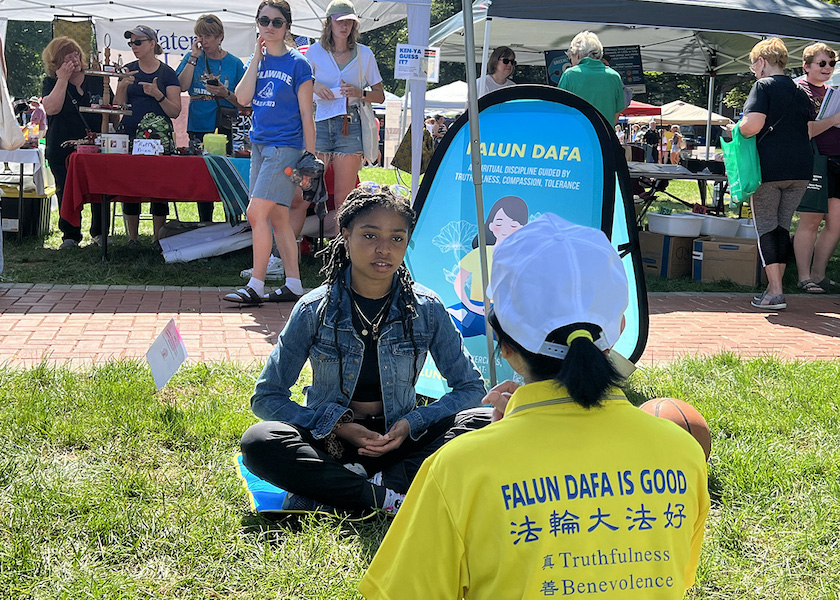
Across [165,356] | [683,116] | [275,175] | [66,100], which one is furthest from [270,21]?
[683,116]

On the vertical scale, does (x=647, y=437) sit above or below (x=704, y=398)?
above

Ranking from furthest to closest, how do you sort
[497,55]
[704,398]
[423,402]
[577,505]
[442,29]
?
[442,29], [497,55], [704,398], [423,402], [577,505]

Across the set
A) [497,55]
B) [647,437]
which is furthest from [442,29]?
[647,437]

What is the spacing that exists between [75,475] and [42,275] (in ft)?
15.4

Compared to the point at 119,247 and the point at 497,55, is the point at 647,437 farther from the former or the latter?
the point at 497,55

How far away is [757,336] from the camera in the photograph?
6641mm

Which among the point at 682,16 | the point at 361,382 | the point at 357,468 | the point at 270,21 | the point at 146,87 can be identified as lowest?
the point at 357,468

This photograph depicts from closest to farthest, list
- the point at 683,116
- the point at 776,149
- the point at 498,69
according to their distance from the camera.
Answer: the point at 776,149, the point at 498,69, the point at 683,116

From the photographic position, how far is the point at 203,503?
334 cm

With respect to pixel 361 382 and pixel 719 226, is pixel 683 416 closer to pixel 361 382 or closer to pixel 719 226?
pixel 361 382

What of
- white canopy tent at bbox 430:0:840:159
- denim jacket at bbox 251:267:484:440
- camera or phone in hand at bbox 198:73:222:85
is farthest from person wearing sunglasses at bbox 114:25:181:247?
denim jacket at bbox 251:267:484:440

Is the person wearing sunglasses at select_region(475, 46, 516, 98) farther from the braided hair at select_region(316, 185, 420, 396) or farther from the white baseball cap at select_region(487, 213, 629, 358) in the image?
the white baseball cap at select_region(487, 213, 629, 358)

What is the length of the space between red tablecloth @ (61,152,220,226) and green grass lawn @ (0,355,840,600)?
3.47 meters

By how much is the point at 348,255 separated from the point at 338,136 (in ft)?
14.4
